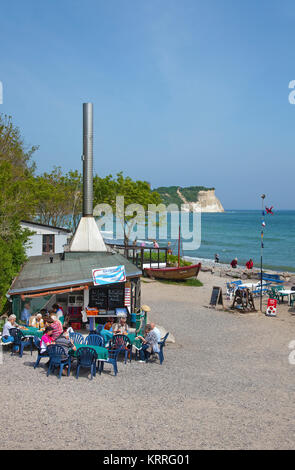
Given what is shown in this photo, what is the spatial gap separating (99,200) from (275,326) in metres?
28.8

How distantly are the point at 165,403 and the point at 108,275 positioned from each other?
662 centimetres

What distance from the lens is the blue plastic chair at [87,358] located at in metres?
9.97

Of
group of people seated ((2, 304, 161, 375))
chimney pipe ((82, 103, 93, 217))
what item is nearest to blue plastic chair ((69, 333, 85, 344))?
group of people seated ((2, 304, 161, 375))

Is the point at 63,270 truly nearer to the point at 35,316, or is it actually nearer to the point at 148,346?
the point at 35,316

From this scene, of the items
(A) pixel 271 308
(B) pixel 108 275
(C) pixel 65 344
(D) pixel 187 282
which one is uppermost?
(B) pixel 108 275

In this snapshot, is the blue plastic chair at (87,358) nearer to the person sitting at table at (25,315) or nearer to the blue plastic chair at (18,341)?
the blue plastic chair at (18,341)

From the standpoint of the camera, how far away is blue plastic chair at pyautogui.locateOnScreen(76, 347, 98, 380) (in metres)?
9.97

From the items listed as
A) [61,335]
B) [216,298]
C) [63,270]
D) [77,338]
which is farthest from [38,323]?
[216,298]

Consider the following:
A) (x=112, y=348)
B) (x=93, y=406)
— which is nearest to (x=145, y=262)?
(x=112, y=348)

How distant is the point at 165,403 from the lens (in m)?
8.58

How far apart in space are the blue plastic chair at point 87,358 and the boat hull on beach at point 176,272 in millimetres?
19873

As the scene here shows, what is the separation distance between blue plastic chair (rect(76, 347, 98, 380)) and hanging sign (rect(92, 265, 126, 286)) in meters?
4.40

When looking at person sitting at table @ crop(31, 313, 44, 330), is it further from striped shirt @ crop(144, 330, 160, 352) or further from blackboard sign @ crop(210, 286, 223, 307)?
blackboard sign @ crop(210, 286, 223, 307)
